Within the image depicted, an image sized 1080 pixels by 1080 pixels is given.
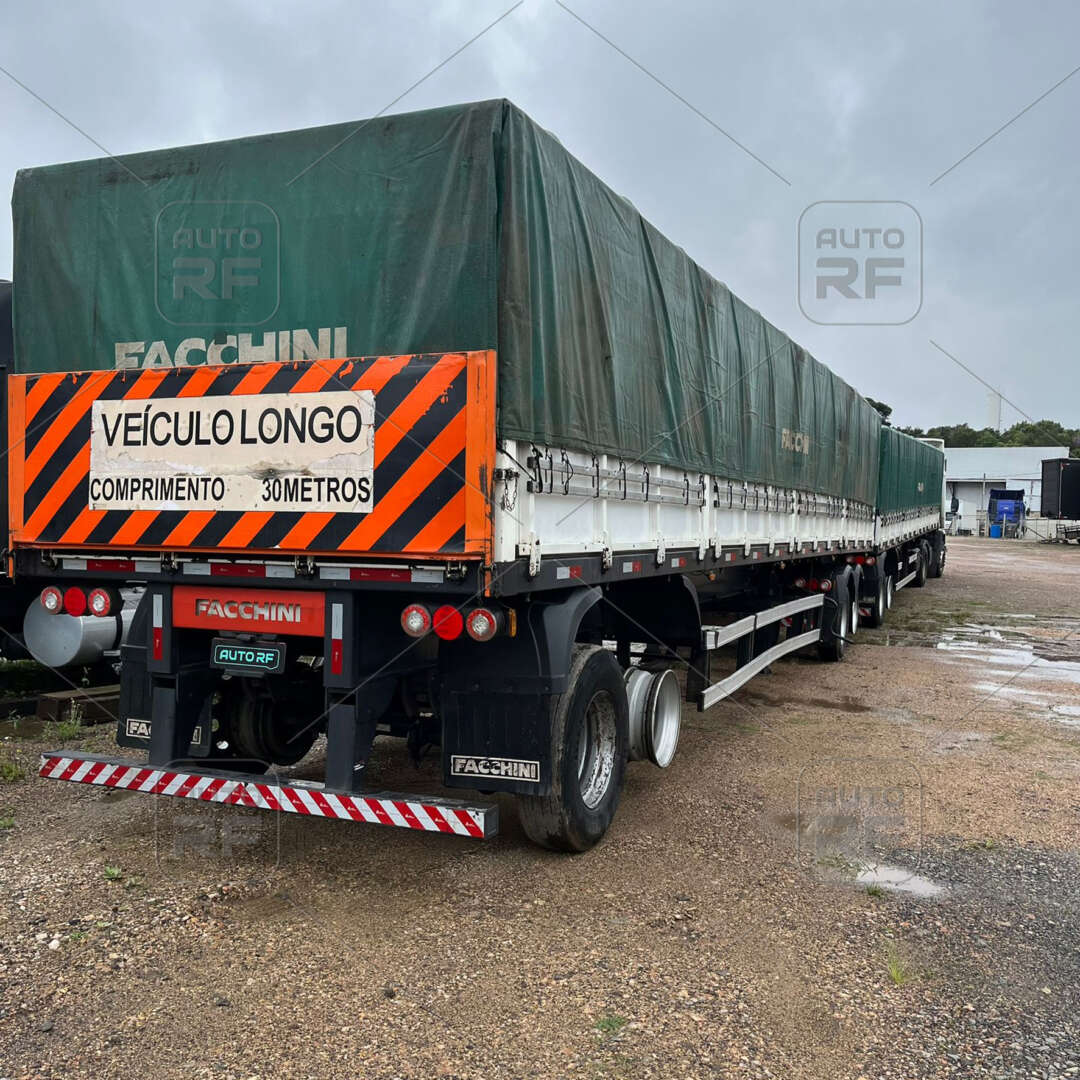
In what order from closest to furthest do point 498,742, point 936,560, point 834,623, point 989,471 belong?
1. point 498,742
2. point 834,623
3. point 936,560
4. point 989,471

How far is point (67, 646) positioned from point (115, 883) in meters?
3.57

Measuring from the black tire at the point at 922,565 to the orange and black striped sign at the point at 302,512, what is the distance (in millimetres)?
20025

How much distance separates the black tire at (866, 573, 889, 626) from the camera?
14427mm

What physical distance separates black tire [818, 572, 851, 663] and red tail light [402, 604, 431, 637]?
26.8 feet

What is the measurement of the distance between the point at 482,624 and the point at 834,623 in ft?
27.5

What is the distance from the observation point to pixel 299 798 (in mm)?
4047

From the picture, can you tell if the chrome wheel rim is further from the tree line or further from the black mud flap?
the tree line

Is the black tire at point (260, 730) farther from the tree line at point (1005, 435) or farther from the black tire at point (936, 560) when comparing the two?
the tree line at point (1005, 435)

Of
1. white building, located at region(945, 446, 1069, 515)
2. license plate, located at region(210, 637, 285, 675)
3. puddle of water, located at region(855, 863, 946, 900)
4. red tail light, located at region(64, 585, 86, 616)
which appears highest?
white building, located at region(945, 446, 1069, 515)

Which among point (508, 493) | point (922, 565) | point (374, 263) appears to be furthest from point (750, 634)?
point (922, 565)

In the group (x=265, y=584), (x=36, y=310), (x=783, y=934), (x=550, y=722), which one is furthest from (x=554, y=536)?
(x=36, y=310)

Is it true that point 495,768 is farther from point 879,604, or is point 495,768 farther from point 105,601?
point 879,604

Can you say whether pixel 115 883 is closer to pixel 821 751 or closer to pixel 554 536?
pixel 554 536

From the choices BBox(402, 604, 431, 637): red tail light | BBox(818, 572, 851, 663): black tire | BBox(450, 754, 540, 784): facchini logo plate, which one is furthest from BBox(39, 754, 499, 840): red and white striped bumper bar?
BBox(818, 572, 851, 663): black tire
